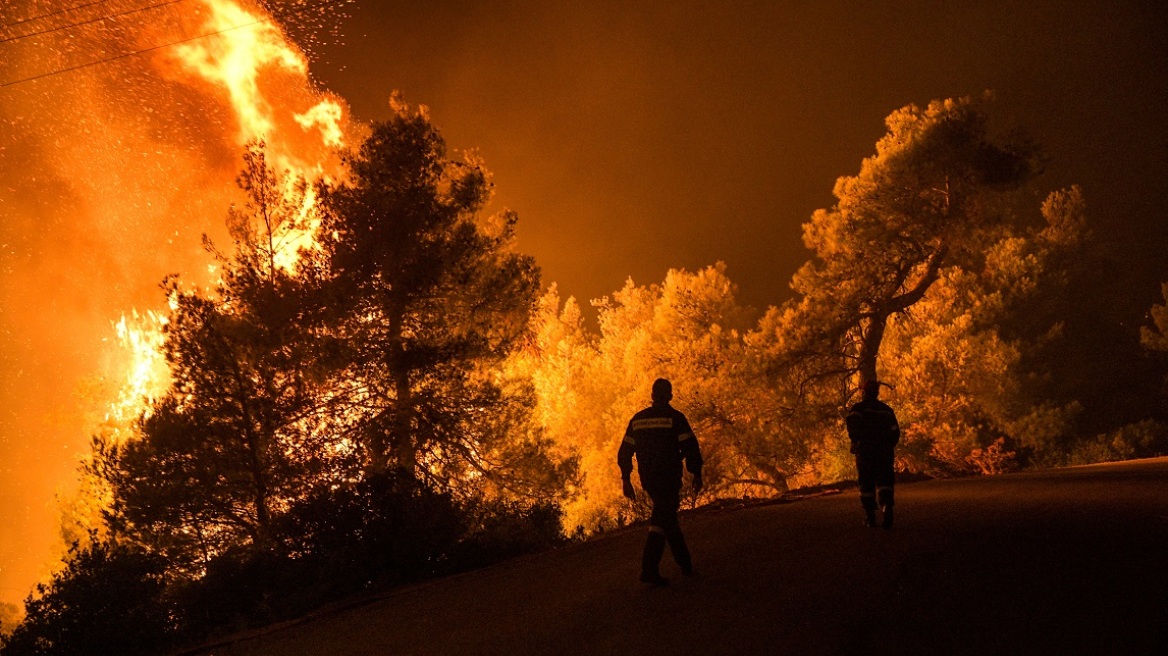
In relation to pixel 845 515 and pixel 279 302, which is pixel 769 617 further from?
pixel 279 302

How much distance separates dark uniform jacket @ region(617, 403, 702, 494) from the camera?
708cm

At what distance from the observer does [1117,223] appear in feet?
161

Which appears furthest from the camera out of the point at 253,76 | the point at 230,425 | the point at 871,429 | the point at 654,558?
the point at 253,76

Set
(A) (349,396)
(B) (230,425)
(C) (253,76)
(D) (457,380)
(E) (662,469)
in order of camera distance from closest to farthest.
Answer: (E) (662,469), (B) (230,425), (A) (349,396), (D) (457,380), (C) (253,76)

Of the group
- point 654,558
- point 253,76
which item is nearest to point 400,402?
point 654,558

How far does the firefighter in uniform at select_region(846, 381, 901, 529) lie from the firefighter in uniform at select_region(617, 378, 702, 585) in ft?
10.3

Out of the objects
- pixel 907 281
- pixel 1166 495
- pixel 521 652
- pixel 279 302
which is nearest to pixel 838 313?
pixel 907 281

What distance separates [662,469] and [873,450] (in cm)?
380

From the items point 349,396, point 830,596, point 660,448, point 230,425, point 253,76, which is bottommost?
point 830,596

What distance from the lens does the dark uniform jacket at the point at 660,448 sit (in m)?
7.08

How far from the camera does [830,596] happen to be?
5.97 m

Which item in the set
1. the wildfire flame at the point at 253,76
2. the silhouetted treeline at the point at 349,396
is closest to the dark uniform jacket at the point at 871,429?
the silhouetted treeline at the point at 349,396

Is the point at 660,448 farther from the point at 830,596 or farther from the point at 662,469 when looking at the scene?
the point at 830,596

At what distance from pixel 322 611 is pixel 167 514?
290 inches
